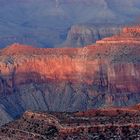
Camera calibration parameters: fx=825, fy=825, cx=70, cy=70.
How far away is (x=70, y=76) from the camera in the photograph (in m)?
86.0

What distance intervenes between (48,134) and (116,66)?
58713 millimetres

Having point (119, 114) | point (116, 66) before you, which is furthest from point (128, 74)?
point (119, 114)

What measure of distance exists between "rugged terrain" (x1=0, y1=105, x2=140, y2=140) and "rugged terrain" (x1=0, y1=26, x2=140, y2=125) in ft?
170

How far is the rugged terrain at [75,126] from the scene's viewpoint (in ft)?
70.0

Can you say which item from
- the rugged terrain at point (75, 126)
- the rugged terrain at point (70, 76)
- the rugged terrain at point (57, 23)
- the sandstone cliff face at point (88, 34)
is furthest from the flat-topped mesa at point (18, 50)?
the rugged terrain at point (75, 126)

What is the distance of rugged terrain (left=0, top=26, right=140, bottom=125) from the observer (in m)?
80.2

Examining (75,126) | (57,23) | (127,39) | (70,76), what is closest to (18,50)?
(70,76)

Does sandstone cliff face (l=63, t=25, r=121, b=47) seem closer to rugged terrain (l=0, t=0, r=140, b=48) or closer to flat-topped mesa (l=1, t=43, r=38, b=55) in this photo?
rugged terrain (l=0, t=0, r=140, b=48)

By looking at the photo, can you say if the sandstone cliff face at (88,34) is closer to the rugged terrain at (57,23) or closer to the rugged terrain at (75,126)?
the rugged terrain at (57,23)

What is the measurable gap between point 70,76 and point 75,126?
6424 cm

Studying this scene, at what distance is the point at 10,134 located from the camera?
22891 millimetres

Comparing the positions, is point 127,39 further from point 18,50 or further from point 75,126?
point 75,126

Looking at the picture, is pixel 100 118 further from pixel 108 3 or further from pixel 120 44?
pixel 108 3

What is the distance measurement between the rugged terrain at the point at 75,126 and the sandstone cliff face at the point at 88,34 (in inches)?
4336
